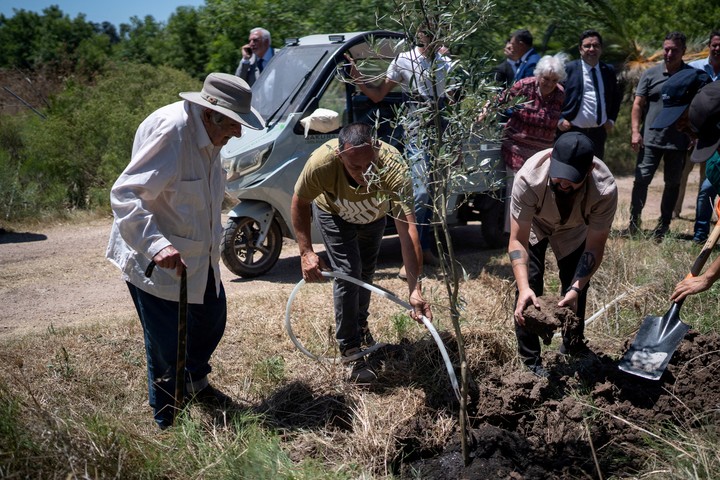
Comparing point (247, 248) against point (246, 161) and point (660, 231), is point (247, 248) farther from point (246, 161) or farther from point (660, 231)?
point (660, 231)

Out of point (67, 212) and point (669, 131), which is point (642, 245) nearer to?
point (669, 131)

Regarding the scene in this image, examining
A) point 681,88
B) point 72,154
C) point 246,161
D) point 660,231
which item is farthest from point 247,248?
point 72,154

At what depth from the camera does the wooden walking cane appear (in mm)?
3953

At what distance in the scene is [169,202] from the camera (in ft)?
13.1

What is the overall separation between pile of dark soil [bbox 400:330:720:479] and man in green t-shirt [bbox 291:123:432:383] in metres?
0.74

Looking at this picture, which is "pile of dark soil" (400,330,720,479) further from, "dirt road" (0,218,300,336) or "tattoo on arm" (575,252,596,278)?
"dirt road" (0,218,300,336)

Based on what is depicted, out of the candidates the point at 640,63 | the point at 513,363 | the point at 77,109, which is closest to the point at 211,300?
the point at 513,363

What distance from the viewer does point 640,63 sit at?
475 inches

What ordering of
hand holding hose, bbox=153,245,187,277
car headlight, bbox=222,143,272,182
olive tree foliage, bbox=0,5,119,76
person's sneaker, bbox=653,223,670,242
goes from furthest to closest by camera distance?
olive tree foliage, bbox=0,5,119,76
person's sneaker, bbox=653,223,670,242
car headlight, bbox=222,143,272,182
hand holding hose, bbox=153,245,187,277

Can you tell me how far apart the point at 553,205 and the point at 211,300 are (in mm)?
2099

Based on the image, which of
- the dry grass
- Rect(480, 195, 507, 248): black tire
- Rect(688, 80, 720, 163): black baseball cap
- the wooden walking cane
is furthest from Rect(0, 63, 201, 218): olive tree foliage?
Rect(688, 80, 720, 163): black baseball cap

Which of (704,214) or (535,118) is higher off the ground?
(535,118)

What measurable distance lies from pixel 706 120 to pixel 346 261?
234 cm

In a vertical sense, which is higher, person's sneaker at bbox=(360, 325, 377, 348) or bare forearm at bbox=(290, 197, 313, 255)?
bare forearm at bbox=(290, 197, 313, 255)
